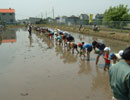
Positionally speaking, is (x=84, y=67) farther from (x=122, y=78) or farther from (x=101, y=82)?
(x=122, y=78)

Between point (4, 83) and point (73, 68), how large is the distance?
316cm

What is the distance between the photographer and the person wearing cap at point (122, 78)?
7.57ft

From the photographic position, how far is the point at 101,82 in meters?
6.54

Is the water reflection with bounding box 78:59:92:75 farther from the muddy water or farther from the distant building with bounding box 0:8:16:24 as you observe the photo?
the distant building with bounding box 0:8:16:24

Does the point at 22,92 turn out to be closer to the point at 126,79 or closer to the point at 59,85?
the point at 59,85

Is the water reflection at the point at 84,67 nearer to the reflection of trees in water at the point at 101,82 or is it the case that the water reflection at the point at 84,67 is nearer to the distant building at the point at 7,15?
the reflection of trees in water at the point at 101,82

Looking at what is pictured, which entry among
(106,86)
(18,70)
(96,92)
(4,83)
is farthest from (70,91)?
(18,70)

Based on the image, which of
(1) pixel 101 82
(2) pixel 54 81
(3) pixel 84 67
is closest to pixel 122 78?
(1) pixel 101 82

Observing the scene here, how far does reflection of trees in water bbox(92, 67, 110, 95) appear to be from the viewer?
19.7 ft

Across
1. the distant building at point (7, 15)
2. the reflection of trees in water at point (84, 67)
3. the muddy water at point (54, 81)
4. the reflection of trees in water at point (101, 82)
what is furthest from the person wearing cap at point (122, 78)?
the distant building at point (7, 15)

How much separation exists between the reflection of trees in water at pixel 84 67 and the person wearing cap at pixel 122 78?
5.33 metres

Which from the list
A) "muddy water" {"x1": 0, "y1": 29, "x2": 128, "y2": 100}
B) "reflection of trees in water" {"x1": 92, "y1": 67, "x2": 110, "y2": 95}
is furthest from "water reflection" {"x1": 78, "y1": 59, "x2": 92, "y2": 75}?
"reflection of trees in water" {"x1": 92, "y1": 67, "x2": 110, "y2": 95}

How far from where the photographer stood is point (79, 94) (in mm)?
5484

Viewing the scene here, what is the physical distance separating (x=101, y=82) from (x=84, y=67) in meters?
2.13
